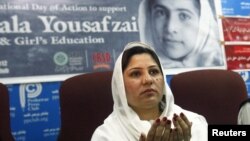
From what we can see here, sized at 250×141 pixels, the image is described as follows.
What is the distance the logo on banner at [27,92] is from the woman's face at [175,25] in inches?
38.9

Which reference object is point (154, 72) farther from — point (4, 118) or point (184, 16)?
point (184, 16)

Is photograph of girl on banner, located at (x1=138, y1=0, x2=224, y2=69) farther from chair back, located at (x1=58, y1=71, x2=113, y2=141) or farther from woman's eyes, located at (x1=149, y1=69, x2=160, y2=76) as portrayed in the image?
woman's eyes, located at (x1=149, y1=69, x2=160, y2=76)

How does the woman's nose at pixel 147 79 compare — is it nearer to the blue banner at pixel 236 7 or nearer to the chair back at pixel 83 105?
the chair back at pixel 83 105

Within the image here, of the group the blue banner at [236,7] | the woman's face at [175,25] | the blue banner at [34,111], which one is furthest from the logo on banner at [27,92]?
the blue banner at [236,7]

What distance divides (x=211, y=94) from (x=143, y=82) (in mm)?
643

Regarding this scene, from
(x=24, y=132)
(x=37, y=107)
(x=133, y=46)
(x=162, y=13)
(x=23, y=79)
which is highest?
(x=162, y=13)

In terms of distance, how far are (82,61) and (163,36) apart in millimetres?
711

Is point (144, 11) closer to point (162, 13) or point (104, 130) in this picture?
point (162, 13)

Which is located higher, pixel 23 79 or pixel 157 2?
pixel 157 2

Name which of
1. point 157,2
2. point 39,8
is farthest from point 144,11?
point 39,8

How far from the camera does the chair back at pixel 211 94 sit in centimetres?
182

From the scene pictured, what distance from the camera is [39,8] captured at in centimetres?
202

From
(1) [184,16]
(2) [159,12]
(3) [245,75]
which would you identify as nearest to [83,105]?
(2) [159,12]

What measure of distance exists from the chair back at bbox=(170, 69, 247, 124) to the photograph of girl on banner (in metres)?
0.57
